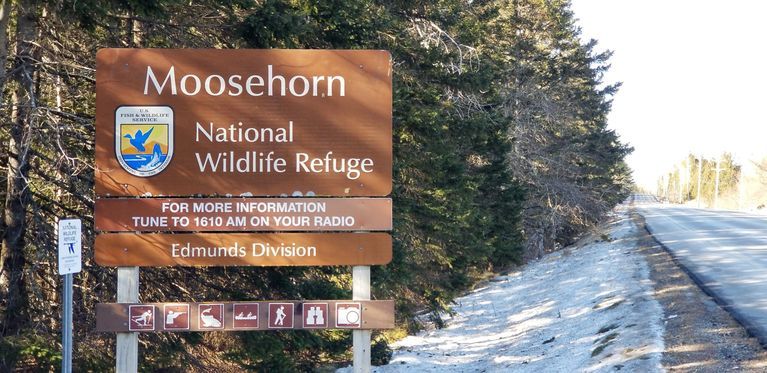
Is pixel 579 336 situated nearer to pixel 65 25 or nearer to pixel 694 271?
pixel 694 271

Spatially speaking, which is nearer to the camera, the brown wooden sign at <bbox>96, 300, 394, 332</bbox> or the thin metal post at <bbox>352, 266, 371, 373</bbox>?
the brown wooden sign at <bbox>96, 300, 394, 332</bbox>

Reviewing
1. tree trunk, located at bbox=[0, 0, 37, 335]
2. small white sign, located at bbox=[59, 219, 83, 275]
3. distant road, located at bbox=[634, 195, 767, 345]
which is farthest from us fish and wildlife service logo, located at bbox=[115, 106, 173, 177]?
distant road, located at bbox=[634, 195, 767, 345]

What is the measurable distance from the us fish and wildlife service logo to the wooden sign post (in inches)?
0.4

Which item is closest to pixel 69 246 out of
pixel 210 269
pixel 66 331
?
pixel 66 331

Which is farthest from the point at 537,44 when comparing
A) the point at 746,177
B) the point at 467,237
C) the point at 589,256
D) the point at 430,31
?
the point at 746,177

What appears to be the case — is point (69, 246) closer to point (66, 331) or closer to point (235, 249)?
point (66, 331)

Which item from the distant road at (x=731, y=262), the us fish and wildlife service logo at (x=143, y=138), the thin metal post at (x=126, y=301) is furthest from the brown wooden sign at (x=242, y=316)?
the distant road at (x=731, y=262)

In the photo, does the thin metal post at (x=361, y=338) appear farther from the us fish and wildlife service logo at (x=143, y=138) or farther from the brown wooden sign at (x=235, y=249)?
the us fish and wildlife service logo at (x=143, y=138)

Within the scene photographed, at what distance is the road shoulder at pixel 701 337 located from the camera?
30.2 feet

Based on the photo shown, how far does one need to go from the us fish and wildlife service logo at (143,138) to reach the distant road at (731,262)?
26.9 ft

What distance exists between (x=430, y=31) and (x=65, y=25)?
25.4 ft

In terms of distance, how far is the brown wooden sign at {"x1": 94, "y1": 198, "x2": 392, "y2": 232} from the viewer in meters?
6.42

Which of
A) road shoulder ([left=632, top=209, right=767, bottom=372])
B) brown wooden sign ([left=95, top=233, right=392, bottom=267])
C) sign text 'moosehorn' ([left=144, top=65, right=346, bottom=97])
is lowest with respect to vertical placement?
road shoulder ([left=632, top=209, right=767, bottom=372])

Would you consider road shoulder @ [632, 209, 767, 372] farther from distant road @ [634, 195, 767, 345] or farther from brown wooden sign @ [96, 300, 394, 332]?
brown wooden sign @ [96, 300, 394, 332]
